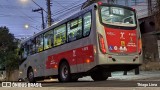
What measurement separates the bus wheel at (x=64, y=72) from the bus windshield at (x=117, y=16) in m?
3.35

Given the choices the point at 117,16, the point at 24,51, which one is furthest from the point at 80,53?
the point at 24,51

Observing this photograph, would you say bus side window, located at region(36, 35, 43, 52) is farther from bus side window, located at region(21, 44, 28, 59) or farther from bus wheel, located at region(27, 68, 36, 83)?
bus side window, located at region(21, 44, 28, 59)

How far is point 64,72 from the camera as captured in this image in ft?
57.8

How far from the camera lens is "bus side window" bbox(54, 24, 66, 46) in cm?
1762

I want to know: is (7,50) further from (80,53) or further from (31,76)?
(80,53)

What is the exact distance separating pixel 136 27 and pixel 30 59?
887cm

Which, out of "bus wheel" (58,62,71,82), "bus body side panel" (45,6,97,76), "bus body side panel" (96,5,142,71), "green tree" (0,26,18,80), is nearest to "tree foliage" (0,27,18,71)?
"green tree" (0,26,18,80)

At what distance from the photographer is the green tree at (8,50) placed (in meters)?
44.4

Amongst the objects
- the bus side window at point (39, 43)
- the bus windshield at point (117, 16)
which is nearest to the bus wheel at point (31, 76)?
the bus side window at point (39, 43)

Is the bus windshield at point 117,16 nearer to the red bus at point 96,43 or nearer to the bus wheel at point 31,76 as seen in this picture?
the red bus at point 96,43

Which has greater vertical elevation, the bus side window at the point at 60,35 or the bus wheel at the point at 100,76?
the bus side window at the point at 60,35

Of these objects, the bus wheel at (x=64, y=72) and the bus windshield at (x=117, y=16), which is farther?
the bus wheel at (x=64, y=72)

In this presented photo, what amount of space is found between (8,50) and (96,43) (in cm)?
3297

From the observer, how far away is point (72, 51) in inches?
661
